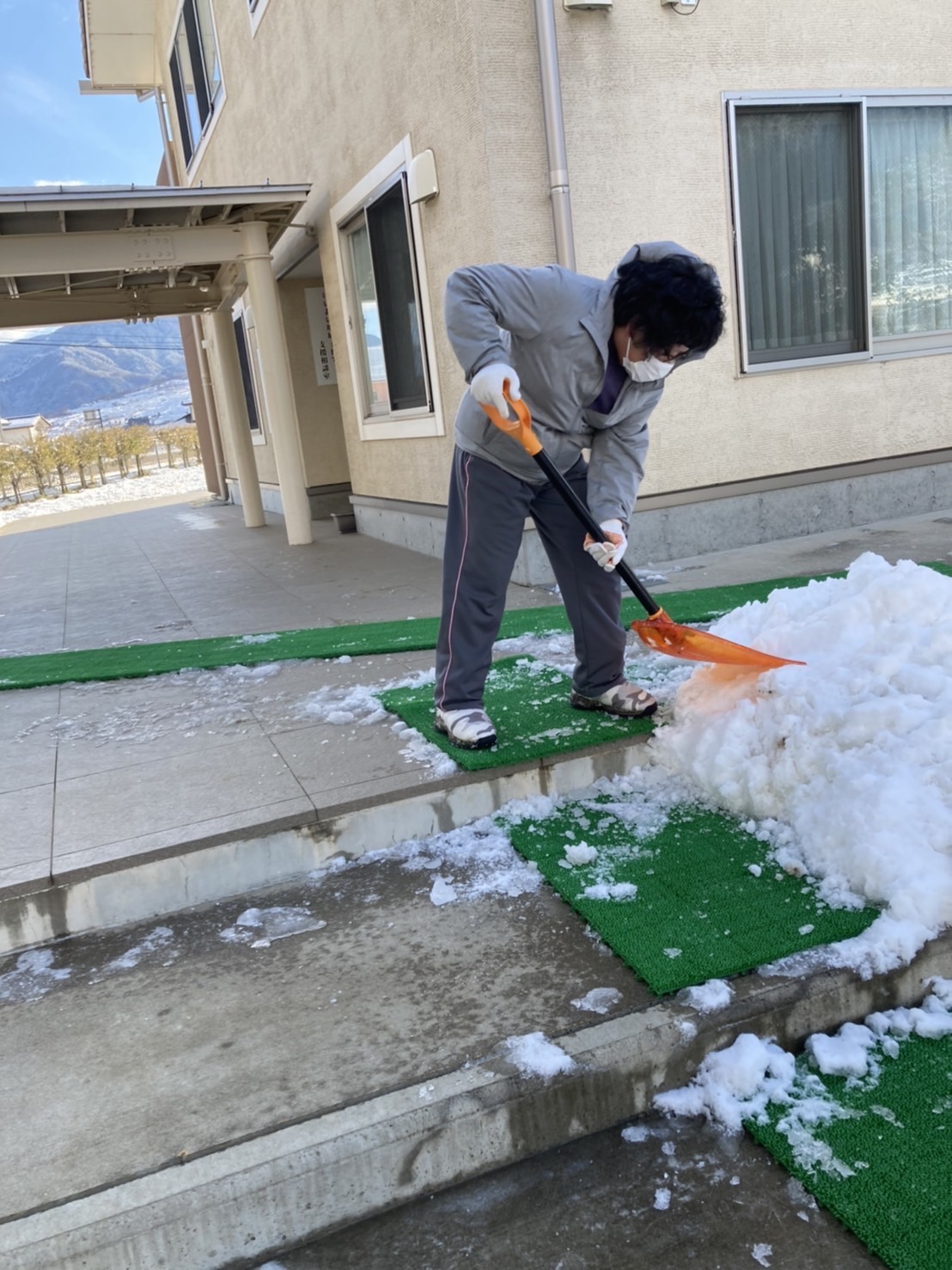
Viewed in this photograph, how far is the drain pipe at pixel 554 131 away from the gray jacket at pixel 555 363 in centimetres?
290

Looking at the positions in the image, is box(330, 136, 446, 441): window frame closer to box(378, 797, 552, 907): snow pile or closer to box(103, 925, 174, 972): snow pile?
box(378, 797, 552, 907): snow pile

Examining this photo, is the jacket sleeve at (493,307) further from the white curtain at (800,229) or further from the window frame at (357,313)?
the white curtain at (800,229)

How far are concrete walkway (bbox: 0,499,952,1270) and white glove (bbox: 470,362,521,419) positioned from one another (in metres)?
1.16

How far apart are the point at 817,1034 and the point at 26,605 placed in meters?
7.46

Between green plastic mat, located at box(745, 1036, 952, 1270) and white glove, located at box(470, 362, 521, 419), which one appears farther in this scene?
white glove, located at box(470, 362, 521, 419)

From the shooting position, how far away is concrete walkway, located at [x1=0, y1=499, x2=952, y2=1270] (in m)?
1.78

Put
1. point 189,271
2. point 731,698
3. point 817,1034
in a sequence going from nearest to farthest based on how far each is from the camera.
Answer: point 817,1034 → point 731,698 → point 189,271

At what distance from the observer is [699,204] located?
6242 mm

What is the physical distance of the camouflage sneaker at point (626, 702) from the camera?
3.47m

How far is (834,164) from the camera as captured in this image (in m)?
6.85

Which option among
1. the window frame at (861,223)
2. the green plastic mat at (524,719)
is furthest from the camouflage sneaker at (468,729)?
the window frame at (861,223)

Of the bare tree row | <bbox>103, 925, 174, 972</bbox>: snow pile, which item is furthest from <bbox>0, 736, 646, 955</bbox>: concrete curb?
the bare tree row

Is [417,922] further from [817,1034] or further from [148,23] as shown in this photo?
[148,23]

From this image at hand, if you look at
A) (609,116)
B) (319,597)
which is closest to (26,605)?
(319,597)
